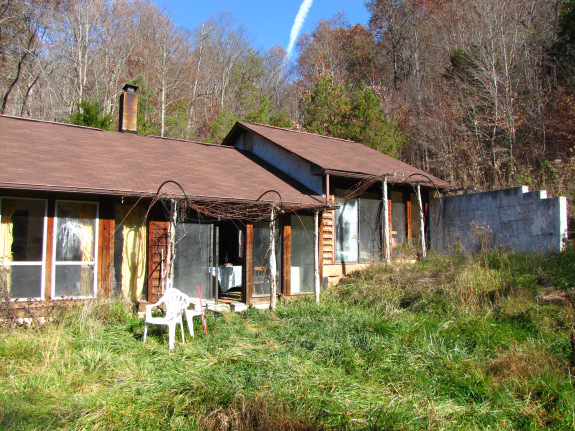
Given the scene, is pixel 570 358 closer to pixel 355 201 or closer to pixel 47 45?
pixel 355 201

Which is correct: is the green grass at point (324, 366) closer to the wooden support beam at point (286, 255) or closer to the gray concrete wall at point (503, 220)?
the wooden support beam at point (286, 255)

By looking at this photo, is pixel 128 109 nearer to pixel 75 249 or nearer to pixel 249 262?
pixel 75 249

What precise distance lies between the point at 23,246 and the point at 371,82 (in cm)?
2535

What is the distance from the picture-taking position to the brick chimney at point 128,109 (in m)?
12.4

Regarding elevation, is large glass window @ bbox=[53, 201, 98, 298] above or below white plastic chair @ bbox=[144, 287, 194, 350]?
above

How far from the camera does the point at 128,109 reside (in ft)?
41.0

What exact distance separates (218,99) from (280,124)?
931cm

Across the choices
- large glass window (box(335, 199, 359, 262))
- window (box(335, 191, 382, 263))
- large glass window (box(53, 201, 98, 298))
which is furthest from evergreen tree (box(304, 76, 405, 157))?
large glass window (box(53, 201, 98, 298))

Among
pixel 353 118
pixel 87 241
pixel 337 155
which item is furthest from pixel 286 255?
pixel 353 118

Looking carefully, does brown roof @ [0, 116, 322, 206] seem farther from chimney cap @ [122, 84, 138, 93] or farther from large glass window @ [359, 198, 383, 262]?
large glass window @ [359, 198, 383, 262]

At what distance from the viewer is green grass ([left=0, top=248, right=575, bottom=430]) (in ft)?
13.4

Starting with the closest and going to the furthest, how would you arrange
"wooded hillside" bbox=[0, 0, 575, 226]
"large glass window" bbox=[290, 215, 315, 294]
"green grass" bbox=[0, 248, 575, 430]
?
"green grass" bbox=[0, 248, 575, 430], "large glass window" bbox=[290, 215, 315, 294], "wooded hillside" bbox=[0, 0, 575, 226]

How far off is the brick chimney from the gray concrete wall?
9046 millimetres

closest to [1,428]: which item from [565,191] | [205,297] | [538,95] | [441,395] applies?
[441,395]
